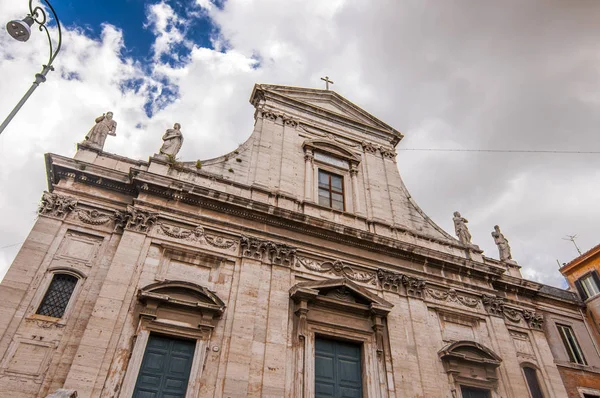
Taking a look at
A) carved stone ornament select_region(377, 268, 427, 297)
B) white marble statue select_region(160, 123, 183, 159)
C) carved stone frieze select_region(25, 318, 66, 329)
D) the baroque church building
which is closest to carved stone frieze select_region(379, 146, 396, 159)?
the baroque church building

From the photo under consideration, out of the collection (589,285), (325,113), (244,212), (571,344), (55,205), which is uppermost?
(325,113)

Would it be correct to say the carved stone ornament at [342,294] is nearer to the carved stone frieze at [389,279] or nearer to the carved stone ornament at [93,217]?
the carved stone frieze at [389,279]

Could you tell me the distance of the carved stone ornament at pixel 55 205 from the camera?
10.7 metres

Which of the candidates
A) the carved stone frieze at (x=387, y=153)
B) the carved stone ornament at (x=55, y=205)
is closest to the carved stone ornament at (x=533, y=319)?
the carved stone frieze at (x=387, y=153)

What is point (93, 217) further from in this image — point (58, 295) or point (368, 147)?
point (368, 147)

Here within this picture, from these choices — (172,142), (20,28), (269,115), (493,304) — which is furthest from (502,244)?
(20,28)

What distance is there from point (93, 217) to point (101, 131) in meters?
3.14

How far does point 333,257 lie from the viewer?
1253 centimetres

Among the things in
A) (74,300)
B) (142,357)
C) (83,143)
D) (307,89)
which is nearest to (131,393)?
(142,357)

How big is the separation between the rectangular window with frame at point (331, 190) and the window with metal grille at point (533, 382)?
24.0ft

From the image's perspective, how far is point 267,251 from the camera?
38.7 ft

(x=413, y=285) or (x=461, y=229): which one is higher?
(x=461, y=229)

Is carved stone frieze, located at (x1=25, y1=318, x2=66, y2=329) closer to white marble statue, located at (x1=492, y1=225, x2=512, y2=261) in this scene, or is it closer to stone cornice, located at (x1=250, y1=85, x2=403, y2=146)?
stone cornice, located at (x1=250, y1=85, x2=403, y2=146)

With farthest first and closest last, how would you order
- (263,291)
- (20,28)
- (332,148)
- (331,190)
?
(332,148), (331,190), (263,291), (20,28)
